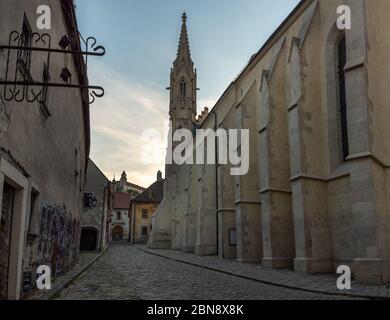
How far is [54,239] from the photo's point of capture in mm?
12195

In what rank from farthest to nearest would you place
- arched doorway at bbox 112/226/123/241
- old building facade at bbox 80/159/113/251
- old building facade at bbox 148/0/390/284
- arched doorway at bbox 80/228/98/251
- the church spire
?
arched doorway at bbox 112/226/123/241
the church spire
arched doorway at bbox 80/228/98/251
old building facade at bbox 80/159/113/251
old building facade at bbox 148/0/390/284

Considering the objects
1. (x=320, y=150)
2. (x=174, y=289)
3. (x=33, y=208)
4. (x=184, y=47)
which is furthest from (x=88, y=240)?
(x=33, y=208)

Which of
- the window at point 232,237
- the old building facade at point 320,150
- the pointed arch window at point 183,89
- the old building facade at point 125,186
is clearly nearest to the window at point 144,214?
the pointed arch window at point 183,89

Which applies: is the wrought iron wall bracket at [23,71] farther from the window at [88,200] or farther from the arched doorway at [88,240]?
the arched doorway at [88,240]

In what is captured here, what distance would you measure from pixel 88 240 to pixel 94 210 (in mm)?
2945

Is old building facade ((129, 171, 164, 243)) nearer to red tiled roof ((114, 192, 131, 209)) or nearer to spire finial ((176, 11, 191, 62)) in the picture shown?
red tiled roof ((114, 192, 131, 209))

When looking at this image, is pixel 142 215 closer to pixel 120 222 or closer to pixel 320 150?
pixel 120 222

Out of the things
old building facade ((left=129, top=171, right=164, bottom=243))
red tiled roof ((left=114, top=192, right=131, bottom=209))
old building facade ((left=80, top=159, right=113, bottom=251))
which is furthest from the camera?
red tiled roof ((left=114, top=192, right=131, bottom=209))

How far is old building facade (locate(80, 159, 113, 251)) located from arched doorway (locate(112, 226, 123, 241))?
139 ft

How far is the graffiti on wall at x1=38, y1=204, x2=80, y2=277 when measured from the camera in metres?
10.3

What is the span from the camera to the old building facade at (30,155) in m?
6.59

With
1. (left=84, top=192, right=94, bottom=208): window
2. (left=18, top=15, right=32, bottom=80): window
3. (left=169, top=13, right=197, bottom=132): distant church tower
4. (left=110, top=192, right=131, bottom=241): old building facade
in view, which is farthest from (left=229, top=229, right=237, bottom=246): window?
(left=110, top=192, right=131, bottom=241): old building facade
